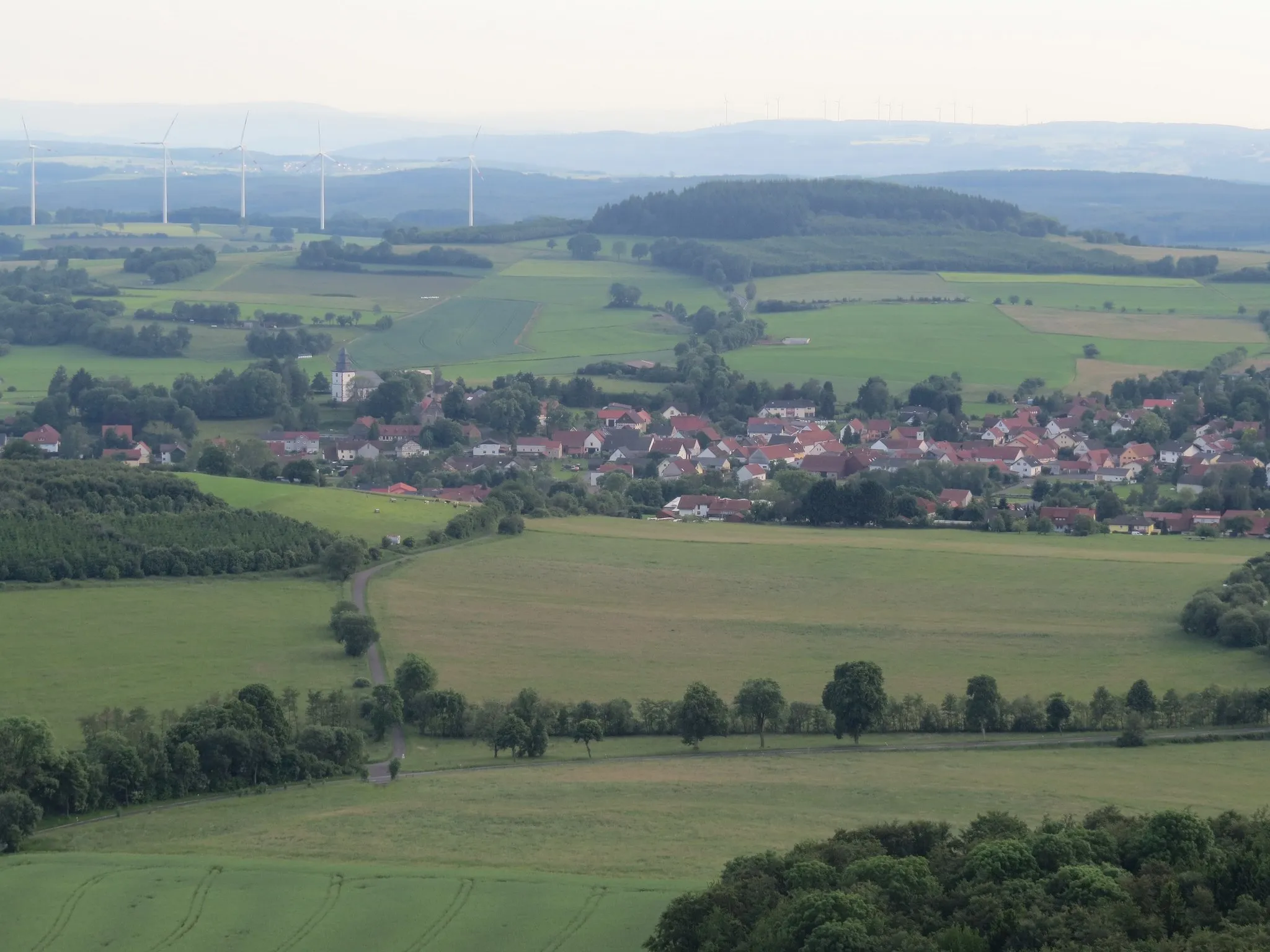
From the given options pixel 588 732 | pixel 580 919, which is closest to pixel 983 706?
pixel 588 732

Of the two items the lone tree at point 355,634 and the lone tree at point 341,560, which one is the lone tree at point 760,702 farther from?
the lone tree at point 341,560

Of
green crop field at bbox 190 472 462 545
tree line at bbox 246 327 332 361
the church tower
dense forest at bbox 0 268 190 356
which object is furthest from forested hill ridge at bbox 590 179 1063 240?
green crop field at bbox 190 472 462 545

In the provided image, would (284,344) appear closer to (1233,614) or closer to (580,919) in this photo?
(1233,614)

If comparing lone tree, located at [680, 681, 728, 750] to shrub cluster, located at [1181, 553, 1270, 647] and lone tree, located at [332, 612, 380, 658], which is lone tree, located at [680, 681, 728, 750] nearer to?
lone tree, located at [332, 612, 380, 658]

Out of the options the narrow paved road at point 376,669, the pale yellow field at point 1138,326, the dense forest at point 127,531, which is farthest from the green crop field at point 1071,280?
the narrow paved road at point 376,669

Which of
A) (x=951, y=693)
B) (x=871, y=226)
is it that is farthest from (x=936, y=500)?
(x=871, y=226)

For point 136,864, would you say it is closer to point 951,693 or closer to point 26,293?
point 951,693
